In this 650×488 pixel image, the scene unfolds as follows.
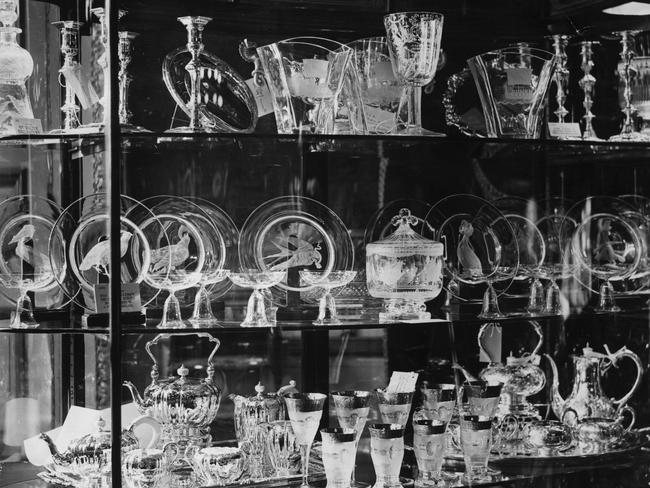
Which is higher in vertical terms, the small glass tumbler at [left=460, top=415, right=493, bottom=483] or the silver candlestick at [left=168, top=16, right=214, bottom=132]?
the silver candlestick at [left=168, top=16, right=214, bottom=132]

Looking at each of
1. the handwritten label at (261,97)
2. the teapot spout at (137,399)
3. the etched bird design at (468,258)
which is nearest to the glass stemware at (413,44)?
the handwritten label at (261,97)

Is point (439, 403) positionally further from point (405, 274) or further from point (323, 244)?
→ point (323, 244)

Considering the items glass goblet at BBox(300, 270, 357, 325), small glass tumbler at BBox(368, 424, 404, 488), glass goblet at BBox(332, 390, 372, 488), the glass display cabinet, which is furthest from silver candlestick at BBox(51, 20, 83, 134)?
small glass tumbler at BBox(368, 424, 404, 488)

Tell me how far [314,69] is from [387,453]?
916mm

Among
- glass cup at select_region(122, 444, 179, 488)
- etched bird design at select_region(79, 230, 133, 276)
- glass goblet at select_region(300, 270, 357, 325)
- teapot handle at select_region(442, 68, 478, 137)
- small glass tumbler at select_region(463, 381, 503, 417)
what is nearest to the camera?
glass cup at select_region(122, 444, 179, 488)

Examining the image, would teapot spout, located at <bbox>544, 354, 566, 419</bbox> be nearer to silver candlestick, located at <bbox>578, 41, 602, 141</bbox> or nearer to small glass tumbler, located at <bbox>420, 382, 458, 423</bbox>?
small glass tumbler, located at <bbox>420, 382, 458, 423</bbox>

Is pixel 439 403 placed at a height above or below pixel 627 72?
below

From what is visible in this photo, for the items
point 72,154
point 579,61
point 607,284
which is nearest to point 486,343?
point 607,284

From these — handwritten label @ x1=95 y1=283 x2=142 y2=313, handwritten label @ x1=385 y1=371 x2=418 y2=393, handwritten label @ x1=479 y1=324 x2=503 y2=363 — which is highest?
handwritten label @ x1=95 y1=283 x2=142 y2=313

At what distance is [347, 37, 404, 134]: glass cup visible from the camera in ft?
8.50

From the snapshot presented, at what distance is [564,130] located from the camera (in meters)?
2.84

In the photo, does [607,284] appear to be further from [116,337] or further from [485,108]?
[116,337]

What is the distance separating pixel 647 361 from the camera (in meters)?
2.97

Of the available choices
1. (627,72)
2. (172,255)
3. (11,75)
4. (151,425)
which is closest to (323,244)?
(172,255)
